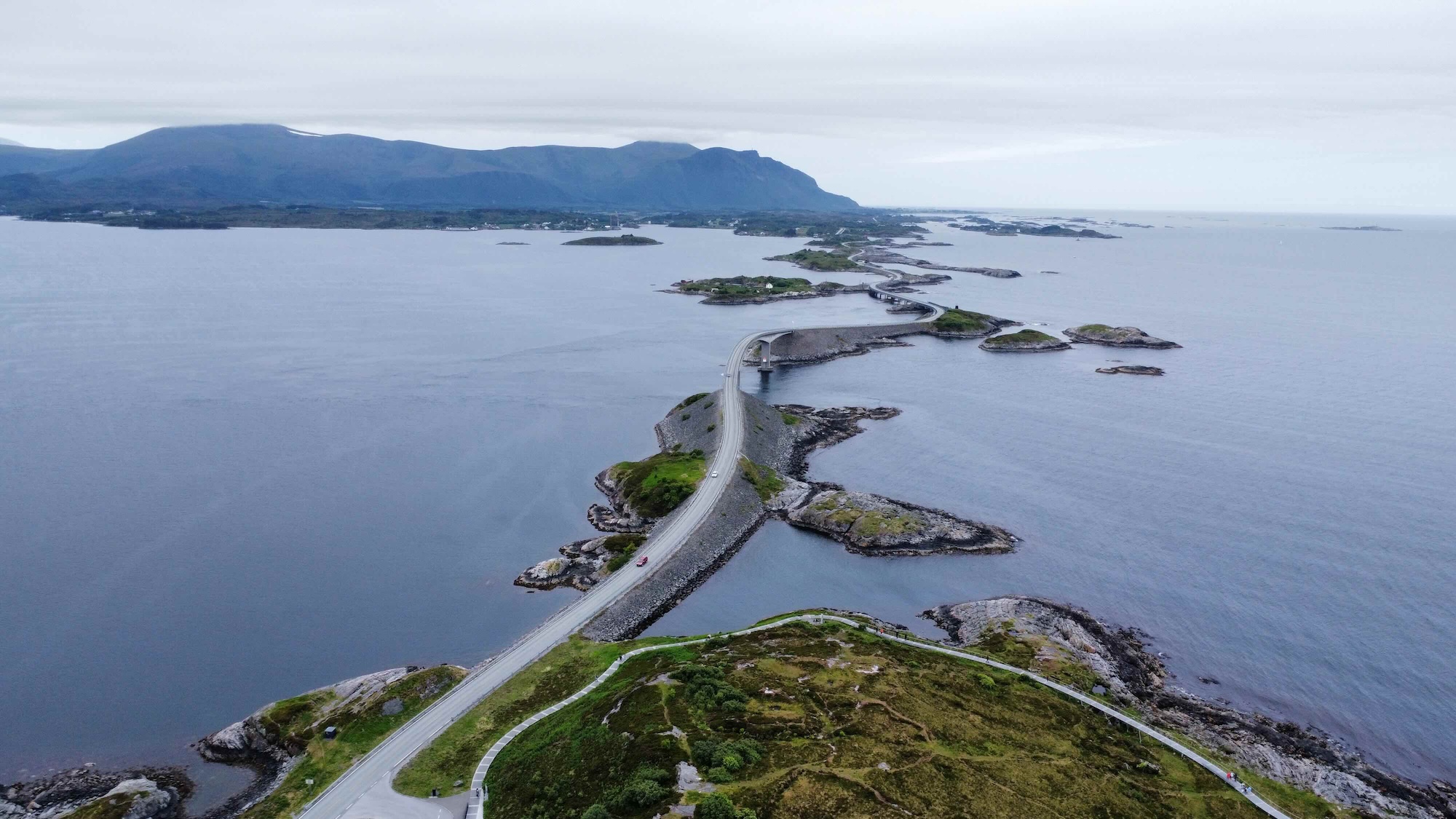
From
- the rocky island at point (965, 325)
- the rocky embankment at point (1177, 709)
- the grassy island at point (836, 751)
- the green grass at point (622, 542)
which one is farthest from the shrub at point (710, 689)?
the rocky island at point (965, 325)

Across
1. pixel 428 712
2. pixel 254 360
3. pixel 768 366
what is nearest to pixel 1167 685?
pixel 428 712

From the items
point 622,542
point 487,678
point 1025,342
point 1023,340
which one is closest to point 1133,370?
point 1025,342

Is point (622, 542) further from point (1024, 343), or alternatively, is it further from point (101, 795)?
point (1024, 343)

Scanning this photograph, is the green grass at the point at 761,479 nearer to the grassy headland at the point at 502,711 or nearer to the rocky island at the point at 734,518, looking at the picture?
the rocky island at the point at 734,518

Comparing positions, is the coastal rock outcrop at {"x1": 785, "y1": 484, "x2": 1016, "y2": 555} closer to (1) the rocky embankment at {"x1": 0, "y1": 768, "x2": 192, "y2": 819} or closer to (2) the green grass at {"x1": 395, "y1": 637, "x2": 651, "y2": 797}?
(2) the green grass at {"x1": 395, "y1": 637, "x2": 651, "y2": 797}

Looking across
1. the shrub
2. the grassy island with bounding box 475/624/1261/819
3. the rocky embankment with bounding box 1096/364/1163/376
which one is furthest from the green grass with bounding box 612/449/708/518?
the rocky embankment with bounding box 1096/364/1163/376

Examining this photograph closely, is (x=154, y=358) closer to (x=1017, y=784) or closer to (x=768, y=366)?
(x=768, y=366)
